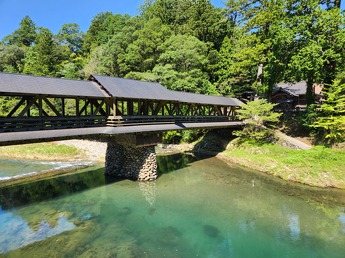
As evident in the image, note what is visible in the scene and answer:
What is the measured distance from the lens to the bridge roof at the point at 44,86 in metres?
11.9

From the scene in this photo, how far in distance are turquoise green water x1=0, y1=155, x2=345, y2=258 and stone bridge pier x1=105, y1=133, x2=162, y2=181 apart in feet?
3.04

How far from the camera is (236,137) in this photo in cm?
2897

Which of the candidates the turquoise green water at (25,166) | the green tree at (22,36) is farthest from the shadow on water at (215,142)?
the green tree at (22,36)

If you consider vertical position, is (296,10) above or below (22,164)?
above

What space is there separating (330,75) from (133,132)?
2283 centimetres

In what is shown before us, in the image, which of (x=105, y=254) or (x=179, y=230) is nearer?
(x=105, y=254)

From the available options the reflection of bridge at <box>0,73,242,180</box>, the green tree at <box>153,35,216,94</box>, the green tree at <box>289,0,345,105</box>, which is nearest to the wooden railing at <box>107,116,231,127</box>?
the reflection of bridge at <box>0,73,242,180</box>

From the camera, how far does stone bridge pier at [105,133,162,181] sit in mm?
17328

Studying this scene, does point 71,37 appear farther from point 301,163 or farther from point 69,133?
point 301,163

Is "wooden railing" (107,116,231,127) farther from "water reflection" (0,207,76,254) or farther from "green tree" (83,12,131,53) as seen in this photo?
"green tree" (83,12,131,53)

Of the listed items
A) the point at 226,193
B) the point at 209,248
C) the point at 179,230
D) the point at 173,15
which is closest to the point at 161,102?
the point at 226,193

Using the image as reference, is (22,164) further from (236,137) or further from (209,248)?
(236,137)

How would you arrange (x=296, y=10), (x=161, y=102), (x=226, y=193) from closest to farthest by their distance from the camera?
(x=226, y=193) < (x=161, y=102) < (x=296, y=10)

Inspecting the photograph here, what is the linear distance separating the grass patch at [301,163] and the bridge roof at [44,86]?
622 inches
